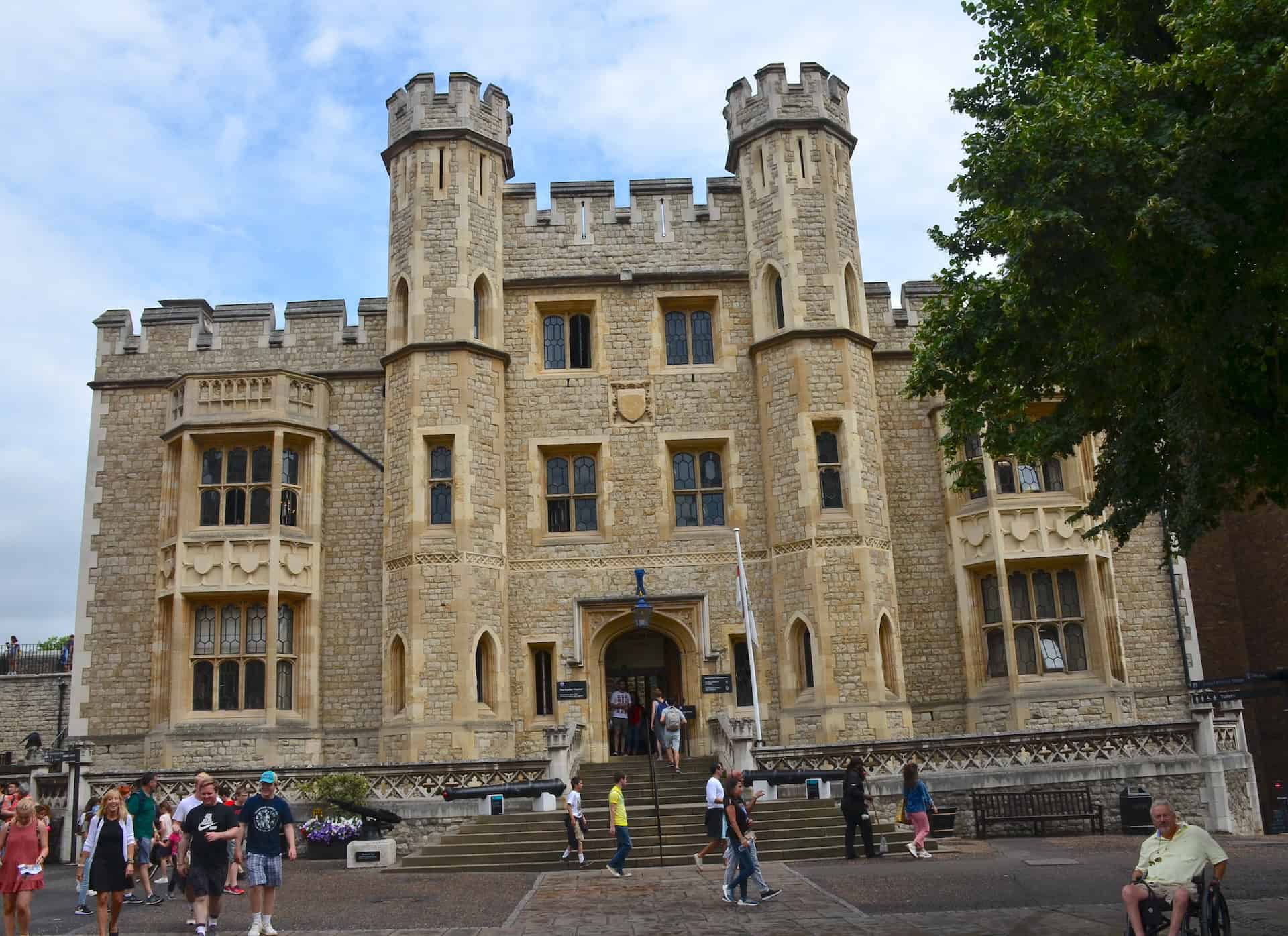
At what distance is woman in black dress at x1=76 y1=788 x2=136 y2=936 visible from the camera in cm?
1012

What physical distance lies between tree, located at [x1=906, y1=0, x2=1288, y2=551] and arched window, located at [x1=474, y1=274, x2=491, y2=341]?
12.2m

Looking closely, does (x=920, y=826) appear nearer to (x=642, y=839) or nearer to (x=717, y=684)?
(x=642, y=839)

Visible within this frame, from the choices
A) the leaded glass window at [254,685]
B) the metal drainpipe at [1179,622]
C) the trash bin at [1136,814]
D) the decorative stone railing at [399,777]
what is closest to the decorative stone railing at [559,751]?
the decorative stone railing at [399,777]

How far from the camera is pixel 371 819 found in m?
16.8

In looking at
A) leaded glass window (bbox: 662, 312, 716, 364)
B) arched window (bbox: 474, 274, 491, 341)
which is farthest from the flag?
arched window (bbox: 474, 274, 491, 341)

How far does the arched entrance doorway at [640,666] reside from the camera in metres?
22.0

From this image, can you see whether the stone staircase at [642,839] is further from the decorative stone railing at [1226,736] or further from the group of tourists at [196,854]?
the decorative stone railing at [1226,736]

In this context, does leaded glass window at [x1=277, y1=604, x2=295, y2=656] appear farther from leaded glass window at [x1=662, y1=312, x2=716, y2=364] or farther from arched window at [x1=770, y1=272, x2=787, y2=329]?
arched window at [x1=770, y1=272, x2=787, y2=329]

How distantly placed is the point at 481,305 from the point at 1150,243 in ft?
51.1

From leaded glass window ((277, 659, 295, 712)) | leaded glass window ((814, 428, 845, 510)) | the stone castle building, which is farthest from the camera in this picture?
leaded glass window ((814, 428, 845, 510))

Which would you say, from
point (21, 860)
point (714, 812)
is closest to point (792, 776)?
point (714, 812)

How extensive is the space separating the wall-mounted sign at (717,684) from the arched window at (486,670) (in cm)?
393

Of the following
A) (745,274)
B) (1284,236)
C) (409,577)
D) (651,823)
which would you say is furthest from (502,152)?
(1284,236)

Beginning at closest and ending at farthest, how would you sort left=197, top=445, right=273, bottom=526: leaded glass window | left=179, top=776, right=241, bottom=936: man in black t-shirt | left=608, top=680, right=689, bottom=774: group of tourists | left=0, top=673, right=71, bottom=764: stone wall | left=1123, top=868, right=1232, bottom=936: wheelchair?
left=1123, top=868, right=1232, bottom=936: wheelchair → left=179, top=776, right=241, bottom=936: man in black t-shirt → left=608, top=680, right=689, bottom=774: group of tourists → left=197, top=445, right=273, bottom=526: leaded glass window → left=0, top=673, right=71, bottom=764: stone wall
